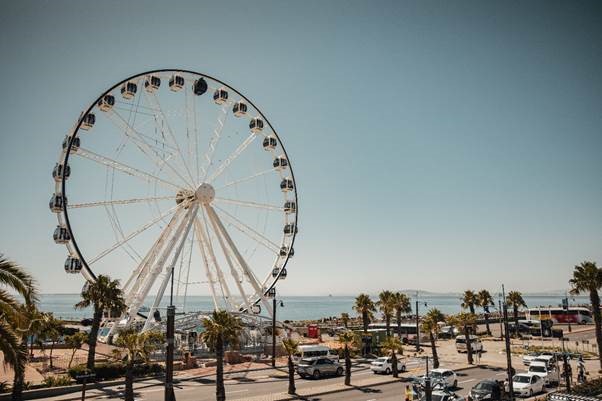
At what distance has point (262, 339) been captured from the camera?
46.4 m

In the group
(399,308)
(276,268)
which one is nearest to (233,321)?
(276,268)

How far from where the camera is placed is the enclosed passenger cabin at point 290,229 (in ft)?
167

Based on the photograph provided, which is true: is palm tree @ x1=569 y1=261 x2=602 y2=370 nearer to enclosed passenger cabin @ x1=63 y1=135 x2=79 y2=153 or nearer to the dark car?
the dark car

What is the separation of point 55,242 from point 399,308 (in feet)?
134

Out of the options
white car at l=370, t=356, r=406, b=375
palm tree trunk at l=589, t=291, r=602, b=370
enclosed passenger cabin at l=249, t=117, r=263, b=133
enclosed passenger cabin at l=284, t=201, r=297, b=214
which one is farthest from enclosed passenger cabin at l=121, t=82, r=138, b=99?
palm tree trunk at l=589, t=291, r=602, b=370

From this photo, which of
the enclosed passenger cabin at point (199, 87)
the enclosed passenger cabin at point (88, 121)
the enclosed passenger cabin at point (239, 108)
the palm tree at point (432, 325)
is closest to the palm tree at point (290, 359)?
the palm tree at point (432, 325)

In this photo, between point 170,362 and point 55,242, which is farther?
point 55,242

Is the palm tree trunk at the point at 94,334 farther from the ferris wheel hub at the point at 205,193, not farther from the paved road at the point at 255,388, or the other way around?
the ferris wheel hub at the point at 205,193

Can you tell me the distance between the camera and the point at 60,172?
3541 centimetres

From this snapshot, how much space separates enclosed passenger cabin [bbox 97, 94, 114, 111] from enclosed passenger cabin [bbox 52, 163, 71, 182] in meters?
5.78

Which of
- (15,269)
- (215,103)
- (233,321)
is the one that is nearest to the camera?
(15,269)

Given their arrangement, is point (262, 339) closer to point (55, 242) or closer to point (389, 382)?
point (389, 382)

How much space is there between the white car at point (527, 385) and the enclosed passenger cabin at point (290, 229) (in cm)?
2716

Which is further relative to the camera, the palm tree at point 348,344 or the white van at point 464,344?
the white van at point 464,344
